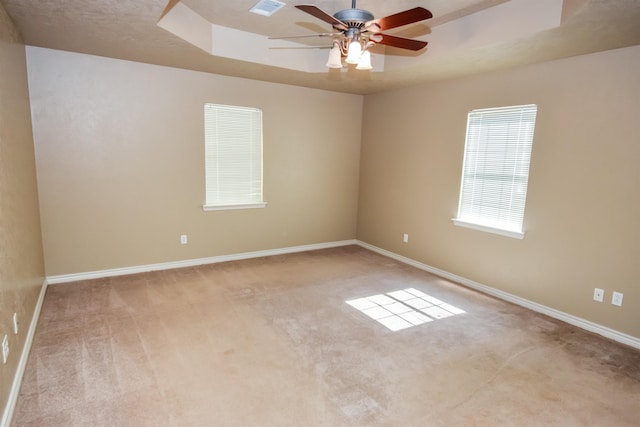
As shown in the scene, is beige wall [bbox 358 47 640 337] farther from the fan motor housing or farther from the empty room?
the fan motor housing

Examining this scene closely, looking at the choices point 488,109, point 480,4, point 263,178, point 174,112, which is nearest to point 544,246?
point 488,109

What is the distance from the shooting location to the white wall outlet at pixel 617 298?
A: 304 cm

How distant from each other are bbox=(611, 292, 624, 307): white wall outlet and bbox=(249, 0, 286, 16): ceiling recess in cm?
378

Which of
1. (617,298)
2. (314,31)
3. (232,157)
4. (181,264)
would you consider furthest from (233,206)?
(617,298)

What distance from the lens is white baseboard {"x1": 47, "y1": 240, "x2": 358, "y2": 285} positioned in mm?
3982

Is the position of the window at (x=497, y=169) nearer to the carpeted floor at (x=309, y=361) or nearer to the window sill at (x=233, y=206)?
the carpeted floor at (x=309, y=361)

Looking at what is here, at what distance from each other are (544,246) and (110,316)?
13.8ft

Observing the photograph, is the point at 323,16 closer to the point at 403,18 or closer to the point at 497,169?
the point at 403,18

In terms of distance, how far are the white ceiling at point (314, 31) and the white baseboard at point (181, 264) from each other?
7.93 ft

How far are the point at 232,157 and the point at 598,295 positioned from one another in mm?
4323

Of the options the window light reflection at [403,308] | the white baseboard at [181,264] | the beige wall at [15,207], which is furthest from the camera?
the white baseboard at [181,264]

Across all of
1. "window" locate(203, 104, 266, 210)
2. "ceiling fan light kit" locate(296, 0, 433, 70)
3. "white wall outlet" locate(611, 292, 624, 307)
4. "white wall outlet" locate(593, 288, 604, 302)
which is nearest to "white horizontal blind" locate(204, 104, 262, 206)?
"window" locate(203, 104, 266, 210)

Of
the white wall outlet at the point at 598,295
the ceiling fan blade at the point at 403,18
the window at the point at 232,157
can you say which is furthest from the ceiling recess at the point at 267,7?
the white wall outlet at the point at 598,295

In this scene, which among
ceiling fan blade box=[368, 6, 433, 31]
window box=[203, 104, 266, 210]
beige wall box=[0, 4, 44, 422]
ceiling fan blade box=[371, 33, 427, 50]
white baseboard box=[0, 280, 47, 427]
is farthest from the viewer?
window box=[203, 104, 266, 210]
